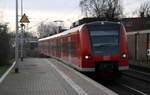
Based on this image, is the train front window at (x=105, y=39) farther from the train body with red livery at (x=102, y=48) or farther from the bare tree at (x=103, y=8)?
the bare tree at (x=103, y=8)

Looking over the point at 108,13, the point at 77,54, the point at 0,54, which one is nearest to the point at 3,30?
the point at 0,54

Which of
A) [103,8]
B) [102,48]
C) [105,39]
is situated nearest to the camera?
[102,48]

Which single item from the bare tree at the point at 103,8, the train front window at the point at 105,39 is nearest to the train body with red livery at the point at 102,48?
the train front window at the point at 105,39

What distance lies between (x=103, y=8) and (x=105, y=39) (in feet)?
179

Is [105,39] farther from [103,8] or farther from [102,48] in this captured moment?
[103,8]

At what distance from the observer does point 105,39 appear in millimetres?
18703

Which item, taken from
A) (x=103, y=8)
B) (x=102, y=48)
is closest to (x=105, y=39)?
(x=102, y=48)

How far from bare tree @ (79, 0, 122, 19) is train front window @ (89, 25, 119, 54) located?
50508mm

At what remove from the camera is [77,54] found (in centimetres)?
1967

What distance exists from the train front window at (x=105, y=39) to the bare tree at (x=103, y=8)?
1989 inches

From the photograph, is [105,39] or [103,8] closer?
[105,39]

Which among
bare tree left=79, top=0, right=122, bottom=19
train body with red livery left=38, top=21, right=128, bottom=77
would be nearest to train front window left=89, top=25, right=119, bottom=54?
train body with red livery left=38, top=21, right=128, bottom=77

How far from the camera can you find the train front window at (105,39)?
18391 mm

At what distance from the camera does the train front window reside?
18.4m
